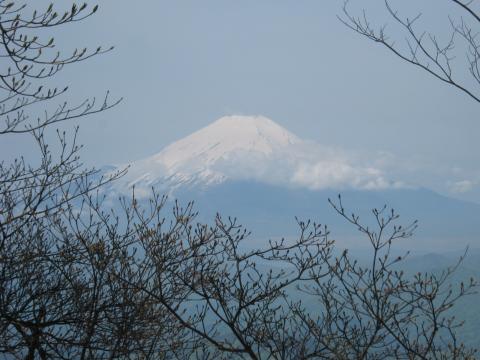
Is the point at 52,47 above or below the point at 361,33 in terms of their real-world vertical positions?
below

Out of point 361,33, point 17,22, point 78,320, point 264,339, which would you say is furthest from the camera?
point 78,320

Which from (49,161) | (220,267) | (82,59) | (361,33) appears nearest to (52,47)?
Answer: (82,59)

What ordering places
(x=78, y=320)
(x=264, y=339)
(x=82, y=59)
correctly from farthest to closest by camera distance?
(x=78, y=320)
(x=264, y=339)
(x=82, y=59)

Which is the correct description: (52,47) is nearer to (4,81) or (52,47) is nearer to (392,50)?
(4,81)

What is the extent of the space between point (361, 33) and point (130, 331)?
19.5ft

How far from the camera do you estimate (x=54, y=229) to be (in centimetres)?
1120

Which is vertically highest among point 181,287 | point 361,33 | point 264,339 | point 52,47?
point 361,33

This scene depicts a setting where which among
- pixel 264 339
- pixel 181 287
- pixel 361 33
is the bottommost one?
pixel 264 339

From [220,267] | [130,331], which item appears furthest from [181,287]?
[130,331]

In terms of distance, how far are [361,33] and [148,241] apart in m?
4.68

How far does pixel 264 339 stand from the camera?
27.0 ft

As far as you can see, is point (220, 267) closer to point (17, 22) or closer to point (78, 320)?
point (78, 320)

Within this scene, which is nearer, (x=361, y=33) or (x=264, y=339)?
(x=361, y=33)

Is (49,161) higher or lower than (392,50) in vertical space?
higher
